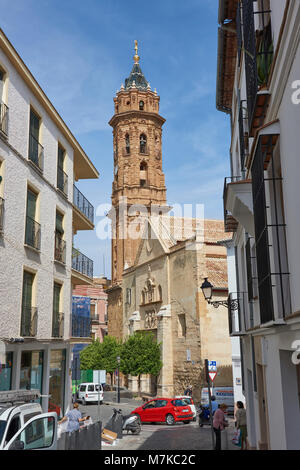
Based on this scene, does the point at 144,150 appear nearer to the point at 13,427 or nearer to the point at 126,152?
the point at 126,152

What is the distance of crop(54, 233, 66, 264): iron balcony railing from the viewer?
56.3 feet

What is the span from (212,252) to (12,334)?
22.8 metres

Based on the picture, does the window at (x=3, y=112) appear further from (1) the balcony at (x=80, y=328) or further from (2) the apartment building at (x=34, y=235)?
(1) the balcony at (x=80, y=328)

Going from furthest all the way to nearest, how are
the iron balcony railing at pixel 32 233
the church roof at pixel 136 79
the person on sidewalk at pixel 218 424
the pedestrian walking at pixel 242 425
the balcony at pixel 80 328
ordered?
1. the church roof at pixel 136 79
2. the balcony at pixel 80 328
3. the iron balcony railing at pixel 32 233
4. the pedestrian walking at pixel 242 425
5. the person on sidewalk at pixel 218 424

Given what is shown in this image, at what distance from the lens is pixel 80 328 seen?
19844 mm

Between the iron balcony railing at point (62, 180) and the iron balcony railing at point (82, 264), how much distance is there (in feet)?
10.7

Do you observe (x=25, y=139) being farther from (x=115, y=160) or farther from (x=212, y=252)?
(x=115, y=160)

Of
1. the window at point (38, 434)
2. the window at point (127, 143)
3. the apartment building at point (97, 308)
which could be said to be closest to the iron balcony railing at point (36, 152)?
the window at point (38, 434)

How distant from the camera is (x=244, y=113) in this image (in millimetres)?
11617

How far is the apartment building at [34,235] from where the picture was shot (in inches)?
514

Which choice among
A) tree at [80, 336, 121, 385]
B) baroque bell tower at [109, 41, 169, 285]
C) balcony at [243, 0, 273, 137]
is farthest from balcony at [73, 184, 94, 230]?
baroque bell tower at [109, 41, 169, 285]

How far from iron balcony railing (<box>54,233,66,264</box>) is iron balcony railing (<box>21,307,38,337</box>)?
3013mm
